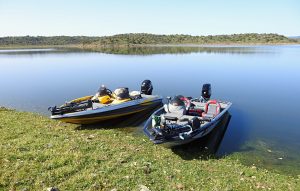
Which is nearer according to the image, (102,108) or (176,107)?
(176,107)

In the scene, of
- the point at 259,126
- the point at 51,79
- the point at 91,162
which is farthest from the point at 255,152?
the point at 51,79

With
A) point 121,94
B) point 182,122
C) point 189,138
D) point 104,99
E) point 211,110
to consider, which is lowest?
point 189,138

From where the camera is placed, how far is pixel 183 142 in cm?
1263

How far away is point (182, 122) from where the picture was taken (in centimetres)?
1410

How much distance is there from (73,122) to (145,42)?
127 m

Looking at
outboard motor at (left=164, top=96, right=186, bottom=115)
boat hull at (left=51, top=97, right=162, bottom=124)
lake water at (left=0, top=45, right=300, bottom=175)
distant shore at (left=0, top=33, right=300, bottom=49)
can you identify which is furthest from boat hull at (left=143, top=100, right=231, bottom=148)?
distant shore at (left=0, top=33, right=300, bottom=49)

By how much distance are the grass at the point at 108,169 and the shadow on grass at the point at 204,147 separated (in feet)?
1.58

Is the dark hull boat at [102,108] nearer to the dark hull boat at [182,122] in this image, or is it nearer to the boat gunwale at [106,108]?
the boat gunwale at [106,108]

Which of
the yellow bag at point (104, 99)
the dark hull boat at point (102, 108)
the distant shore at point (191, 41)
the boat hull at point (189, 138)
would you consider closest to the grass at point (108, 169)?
the boat hull at point (189, 138)

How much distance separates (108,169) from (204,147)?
6.25 meters

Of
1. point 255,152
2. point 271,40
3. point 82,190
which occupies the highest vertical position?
point 271,40

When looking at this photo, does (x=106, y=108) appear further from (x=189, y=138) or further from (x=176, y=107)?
(x=189, y=138)

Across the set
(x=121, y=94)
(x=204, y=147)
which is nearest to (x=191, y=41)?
(x=121, y=94)

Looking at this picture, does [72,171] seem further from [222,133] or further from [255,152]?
[222,133]
